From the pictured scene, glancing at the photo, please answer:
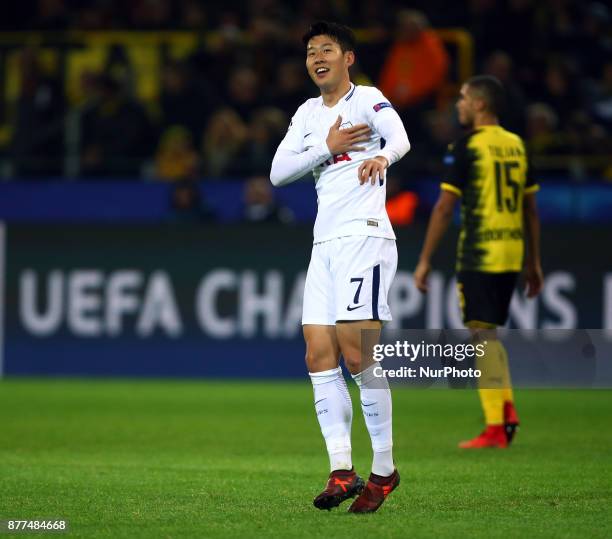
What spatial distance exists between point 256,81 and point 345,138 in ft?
33.8

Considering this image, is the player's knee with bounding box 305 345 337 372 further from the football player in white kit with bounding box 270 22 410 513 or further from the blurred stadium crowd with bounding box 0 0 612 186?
the blurred stadium crowd with bounding box 0 0 612 186

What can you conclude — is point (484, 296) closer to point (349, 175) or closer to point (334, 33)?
point (349, 175)

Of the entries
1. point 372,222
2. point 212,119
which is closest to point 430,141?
point 212,119

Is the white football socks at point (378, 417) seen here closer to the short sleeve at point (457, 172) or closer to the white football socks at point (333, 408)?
the white football socks at point (333, 408)

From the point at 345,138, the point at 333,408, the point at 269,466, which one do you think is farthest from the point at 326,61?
the point at 269,466

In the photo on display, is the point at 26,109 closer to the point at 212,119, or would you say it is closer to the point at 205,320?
the point at 212,119

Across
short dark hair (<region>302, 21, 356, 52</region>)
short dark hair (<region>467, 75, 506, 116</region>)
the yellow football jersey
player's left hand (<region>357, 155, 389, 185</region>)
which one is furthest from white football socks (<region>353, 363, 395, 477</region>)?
short dark hair (<region>467, 75, 506, 116</region>)

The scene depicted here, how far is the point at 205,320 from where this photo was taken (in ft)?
46.7

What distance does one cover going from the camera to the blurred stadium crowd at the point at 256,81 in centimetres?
1523

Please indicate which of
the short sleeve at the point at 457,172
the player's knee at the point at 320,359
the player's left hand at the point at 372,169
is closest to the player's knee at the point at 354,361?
the player's knee at the point at 320,359

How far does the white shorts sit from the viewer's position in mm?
6332

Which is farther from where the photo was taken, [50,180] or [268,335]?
[50,180]

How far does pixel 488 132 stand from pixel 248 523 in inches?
169

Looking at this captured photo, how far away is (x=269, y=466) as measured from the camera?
8078 mm
